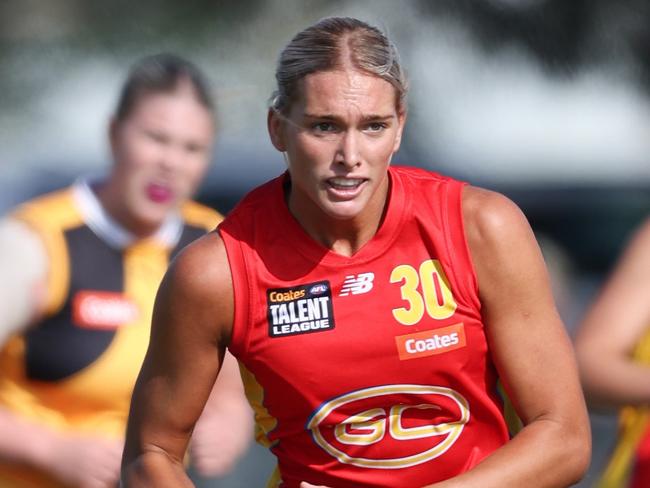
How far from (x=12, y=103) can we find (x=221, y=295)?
5.89m

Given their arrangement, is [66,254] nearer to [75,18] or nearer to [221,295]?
[221,295]

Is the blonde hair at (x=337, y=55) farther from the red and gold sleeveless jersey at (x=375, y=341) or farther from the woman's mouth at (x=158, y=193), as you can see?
the woman's mouth at (x=158, y=193)

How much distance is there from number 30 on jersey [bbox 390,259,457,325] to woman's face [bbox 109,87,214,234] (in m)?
1.66

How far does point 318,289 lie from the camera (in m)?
3.08

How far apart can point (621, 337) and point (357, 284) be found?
3.15 feet

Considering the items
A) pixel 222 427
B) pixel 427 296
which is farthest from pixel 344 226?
pixel 222 427

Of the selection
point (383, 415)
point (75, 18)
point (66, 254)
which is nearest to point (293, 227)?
point (383, 415)

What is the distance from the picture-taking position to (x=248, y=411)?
4.50 metres

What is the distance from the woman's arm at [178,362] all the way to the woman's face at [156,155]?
4.68 ft

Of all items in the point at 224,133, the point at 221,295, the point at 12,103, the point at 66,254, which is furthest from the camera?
the point at 12,103

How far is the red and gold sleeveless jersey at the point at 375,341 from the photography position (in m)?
3.03

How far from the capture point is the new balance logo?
10.1ft

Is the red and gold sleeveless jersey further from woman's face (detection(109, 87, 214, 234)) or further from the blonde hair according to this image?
woman's face (detection(109, 87, 214, 234))

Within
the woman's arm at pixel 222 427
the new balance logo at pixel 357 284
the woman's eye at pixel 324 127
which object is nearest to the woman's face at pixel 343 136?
the woman's eye at pixel 324 127
